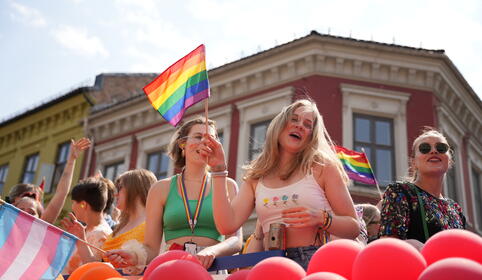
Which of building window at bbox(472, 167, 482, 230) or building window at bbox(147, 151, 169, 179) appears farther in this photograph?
building window at bbox(147, 151, 169, 179)

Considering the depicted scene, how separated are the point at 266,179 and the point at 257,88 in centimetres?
1182

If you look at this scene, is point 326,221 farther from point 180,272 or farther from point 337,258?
point 180,272

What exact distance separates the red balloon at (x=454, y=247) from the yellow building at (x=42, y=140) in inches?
708

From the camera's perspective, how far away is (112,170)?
18.0 metres

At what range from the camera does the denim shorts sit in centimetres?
253

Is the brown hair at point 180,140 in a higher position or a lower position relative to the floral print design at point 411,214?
higher

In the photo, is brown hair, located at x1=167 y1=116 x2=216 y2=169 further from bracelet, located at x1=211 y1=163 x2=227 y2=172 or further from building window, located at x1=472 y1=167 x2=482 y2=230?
building window, located at x1=472 y1=167 x2=482 y2=230

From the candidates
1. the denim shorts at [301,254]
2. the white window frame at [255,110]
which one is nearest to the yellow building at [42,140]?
the white window frame at [255,110]

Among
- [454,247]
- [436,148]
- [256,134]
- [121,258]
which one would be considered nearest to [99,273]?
[121,258]

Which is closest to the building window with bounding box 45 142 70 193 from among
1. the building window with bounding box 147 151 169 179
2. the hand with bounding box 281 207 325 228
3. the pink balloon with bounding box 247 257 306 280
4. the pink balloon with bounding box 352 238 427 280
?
the building window with bounding box 147 151 169 179

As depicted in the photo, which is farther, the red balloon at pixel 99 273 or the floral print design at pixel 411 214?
the floral print design at pixel 411 214

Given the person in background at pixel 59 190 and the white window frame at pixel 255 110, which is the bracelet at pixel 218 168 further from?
the white window frame at pixel 255 110

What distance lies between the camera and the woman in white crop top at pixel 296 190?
2551 millimetres

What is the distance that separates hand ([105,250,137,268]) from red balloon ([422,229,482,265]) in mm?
1615
